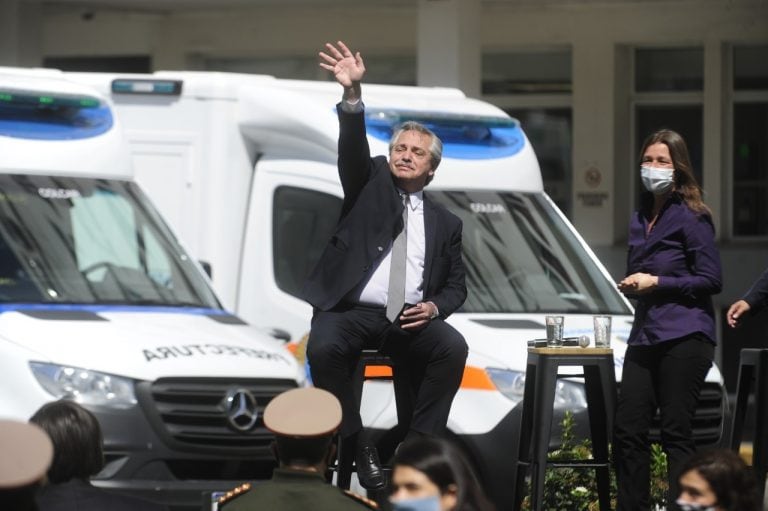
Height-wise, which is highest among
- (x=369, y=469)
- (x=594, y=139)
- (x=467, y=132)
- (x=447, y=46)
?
(x=447, y=46)

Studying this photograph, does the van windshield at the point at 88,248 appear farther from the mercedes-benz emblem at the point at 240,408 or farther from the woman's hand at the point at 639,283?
the woman's hand at the point at 639,283

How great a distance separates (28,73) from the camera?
1076 centimetres

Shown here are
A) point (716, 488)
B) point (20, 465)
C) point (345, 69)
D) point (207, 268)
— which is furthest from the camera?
point (207, 268)

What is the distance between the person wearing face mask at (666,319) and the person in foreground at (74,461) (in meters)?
2.74

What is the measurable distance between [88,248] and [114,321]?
84 centimetres

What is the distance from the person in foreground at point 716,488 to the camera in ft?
17.2

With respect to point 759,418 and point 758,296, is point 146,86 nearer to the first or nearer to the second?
point 758,296

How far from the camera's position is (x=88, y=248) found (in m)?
10.3

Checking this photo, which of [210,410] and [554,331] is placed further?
[210,410]

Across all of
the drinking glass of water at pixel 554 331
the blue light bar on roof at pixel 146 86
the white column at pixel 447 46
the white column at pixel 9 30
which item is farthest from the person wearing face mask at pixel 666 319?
the white column at pixel 9 30

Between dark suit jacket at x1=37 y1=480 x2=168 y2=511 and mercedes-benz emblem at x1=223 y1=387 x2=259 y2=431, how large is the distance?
3731 mm

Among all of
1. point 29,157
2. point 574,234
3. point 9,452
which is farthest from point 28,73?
point 9,452

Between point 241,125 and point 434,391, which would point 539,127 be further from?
point 434,391

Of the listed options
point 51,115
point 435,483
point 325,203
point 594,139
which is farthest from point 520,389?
point 594,139
